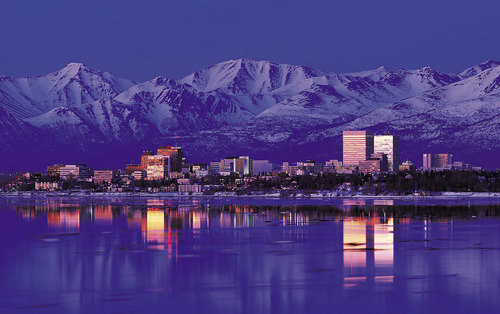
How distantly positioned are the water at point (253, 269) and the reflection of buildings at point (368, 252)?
0.06 m

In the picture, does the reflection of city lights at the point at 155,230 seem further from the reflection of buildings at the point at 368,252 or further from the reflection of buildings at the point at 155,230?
the reflection of buildings at the point at 368,252

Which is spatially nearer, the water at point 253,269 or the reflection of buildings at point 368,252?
the water at point 253,269

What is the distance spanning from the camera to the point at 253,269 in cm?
5175

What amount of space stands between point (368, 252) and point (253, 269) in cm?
1075

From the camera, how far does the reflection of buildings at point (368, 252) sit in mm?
48438

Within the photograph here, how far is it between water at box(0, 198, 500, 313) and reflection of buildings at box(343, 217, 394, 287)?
0.06 meters

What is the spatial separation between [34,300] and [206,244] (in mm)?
26117

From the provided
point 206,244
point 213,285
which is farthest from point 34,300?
point 206,244

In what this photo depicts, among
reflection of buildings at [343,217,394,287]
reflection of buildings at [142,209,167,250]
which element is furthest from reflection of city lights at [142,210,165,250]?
reflection of buildings at [343,217,394,287]

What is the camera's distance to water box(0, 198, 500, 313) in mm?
40719

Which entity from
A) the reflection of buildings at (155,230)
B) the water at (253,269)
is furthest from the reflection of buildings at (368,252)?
the reflection of buildings at (155,230)

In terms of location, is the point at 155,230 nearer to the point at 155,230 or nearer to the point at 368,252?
the point at 155,230

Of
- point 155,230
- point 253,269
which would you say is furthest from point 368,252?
point 155,230

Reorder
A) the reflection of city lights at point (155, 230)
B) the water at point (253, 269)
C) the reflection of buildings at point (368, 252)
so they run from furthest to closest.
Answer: the reflection of city lights at point (155, 230), the reflection of buildings at point (368, 252), the water at point (253, 269)
